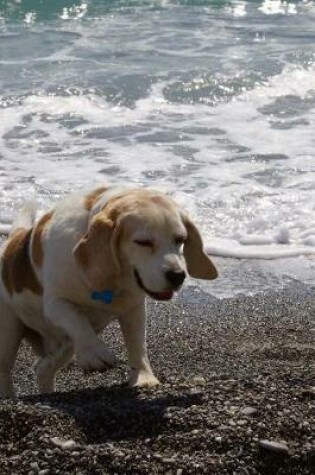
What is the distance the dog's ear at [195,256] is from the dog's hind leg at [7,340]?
0.93 m

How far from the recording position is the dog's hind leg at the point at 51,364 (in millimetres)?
4879

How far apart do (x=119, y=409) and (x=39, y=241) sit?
3.15ft

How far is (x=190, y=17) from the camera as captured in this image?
17641 mm

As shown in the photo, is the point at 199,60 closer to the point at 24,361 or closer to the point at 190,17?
the point at 190,17

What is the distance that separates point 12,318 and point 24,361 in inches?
32.7

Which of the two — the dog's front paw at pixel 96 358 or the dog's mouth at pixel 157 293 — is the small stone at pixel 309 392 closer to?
the dog's mouth at pixel 157 293

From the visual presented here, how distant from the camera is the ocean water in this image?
27.6 ft

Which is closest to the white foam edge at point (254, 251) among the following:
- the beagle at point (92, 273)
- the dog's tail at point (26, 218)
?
the dog's tail at point (26, 218)

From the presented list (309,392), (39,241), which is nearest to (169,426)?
(309,392)

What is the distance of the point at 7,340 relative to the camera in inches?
200

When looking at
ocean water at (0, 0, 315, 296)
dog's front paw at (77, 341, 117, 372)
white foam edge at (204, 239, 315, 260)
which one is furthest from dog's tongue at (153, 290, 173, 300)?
white foam edge at (204, 239, 315, 260)

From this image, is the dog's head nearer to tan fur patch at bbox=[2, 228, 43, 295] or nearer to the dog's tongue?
the dog's tongue

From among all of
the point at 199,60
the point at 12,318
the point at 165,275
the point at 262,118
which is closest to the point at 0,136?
the point at 262,118

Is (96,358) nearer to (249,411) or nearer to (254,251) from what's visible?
(249,411)
